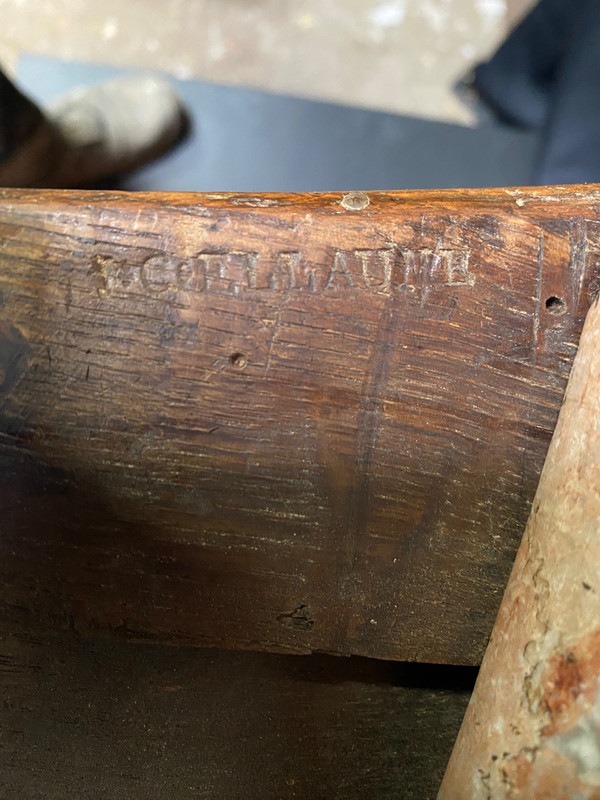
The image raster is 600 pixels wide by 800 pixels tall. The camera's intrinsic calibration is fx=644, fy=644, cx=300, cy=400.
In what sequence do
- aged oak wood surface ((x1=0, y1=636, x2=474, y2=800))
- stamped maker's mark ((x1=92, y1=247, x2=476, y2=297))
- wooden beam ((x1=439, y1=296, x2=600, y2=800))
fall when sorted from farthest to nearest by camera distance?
aged oak wood surface ((x1=0, y1=636, x2=474, y2=800)) → stamped maker's mark ((x1=92, y1=247, x2=476, y2=297)) → wooden beam ((x1=439, y1=296, x2=600, y2=800))

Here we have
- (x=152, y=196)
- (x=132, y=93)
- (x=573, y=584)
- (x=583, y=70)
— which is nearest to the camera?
(x=573, y=584)

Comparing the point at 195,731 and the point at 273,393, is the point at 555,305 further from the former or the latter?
the point at 195,731

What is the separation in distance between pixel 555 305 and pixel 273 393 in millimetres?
357

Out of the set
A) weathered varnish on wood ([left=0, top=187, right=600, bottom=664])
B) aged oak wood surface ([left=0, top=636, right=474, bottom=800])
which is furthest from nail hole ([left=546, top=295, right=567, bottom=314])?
aged oak wood surface ([left=0, top=636, right=474, bottom=800])

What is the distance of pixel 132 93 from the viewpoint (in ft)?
6.19

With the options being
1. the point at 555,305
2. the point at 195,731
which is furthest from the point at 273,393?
the point at 195,731

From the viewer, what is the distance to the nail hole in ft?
2.55

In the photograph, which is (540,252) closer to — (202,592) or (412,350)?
(412,350)

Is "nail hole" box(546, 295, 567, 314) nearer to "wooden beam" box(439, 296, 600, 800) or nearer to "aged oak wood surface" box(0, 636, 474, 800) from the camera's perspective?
"wooden beam" box(439, 296, 600, 800)

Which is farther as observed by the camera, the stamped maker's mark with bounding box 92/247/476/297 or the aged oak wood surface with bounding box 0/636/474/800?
the aged oak wood surface with bounding box 0/636/474/800

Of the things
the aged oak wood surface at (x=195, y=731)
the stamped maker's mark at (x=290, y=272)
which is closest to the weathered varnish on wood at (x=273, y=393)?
Answer: the stamped maker's mark at (x=290, y=272)

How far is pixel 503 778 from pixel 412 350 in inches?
18.4

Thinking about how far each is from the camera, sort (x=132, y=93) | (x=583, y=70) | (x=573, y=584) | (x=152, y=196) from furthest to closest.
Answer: (x=132, y=93) < (x=583, y=70) < (x=152, y=196) < (x=573, y=584)

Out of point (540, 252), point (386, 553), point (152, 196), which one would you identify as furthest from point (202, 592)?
point (540, 252)
